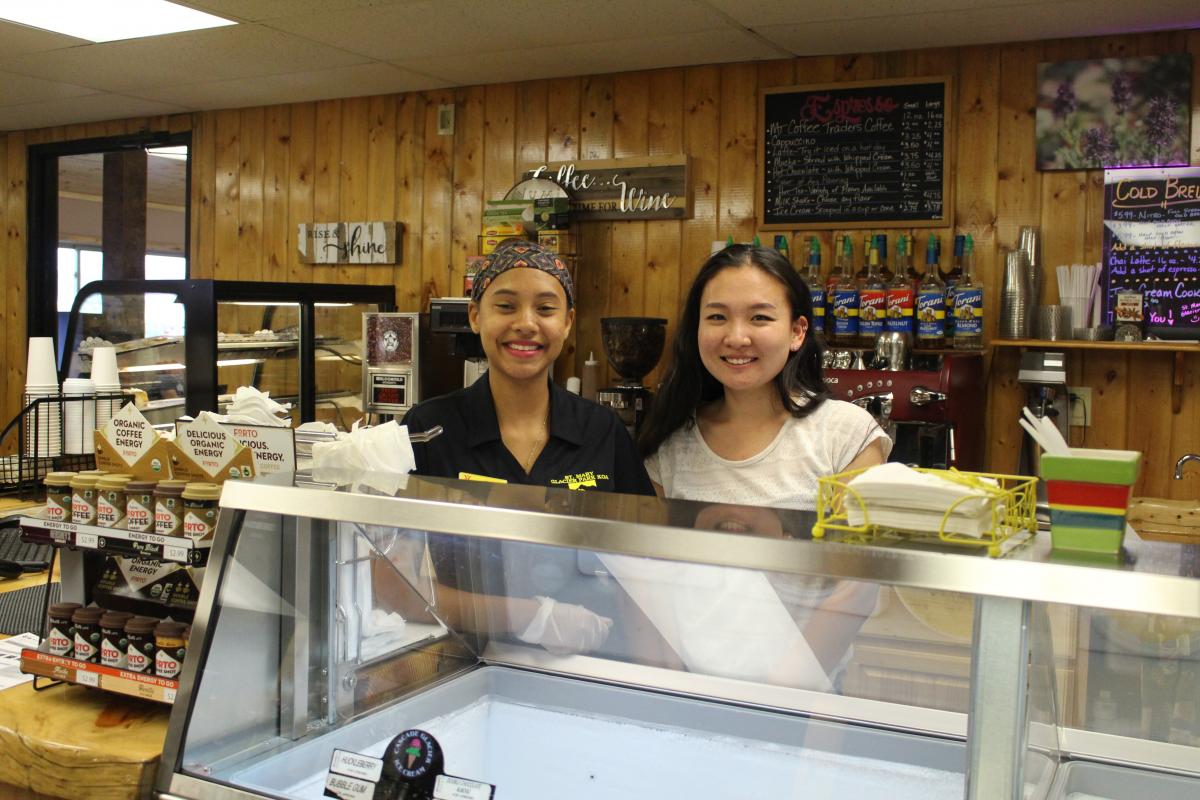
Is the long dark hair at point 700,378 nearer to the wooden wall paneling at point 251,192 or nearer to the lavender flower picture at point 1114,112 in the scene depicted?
the lavender flower picture at point 1114,112

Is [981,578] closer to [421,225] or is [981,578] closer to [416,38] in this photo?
[416,38]

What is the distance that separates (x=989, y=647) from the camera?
39.3 inches

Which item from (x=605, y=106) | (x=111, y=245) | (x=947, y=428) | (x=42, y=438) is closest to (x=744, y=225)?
(x=605, y=106)

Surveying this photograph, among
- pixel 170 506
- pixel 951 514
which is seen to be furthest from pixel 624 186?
pixel 951 514

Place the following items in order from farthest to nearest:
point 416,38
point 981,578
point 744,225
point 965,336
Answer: point 744,225
point 416,38
point 965,336
point 981,578

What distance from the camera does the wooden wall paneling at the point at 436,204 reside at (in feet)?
16.7

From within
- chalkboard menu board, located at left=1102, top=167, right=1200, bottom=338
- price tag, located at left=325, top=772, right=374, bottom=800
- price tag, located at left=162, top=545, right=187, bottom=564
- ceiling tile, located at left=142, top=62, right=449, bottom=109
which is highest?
ceiling tile, located at left=142, top=62, right=449, bottom=109

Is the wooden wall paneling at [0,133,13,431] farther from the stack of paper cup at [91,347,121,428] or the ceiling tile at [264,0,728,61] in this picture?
the stack of paper cup at [91,347,121,428]

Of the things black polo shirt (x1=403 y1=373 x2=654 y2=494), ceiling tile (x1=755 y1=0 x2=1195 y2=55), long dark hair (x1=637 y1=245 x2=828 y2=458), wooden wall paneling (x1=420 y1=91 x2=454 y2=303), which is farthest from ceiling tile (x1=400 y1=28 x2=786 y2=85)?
black polo shirt (x1=403 y1=373 x2=654 y2=494)

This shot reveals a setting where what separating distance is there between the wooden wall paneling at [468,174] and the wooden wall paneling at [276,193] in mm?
1064

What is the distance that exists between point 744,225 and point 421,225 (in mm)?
1639

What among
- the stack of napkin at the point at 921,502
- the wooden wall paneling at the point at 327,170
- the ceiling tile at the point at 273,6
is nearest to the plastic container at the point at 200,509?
the stack of napkin at the point at 921,502

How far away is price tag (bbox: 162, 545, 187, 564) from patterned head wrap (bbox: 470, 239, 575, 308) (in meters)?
0.71

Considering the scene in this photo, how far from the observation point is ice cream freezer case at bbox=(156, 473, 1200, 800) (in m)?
1.07
